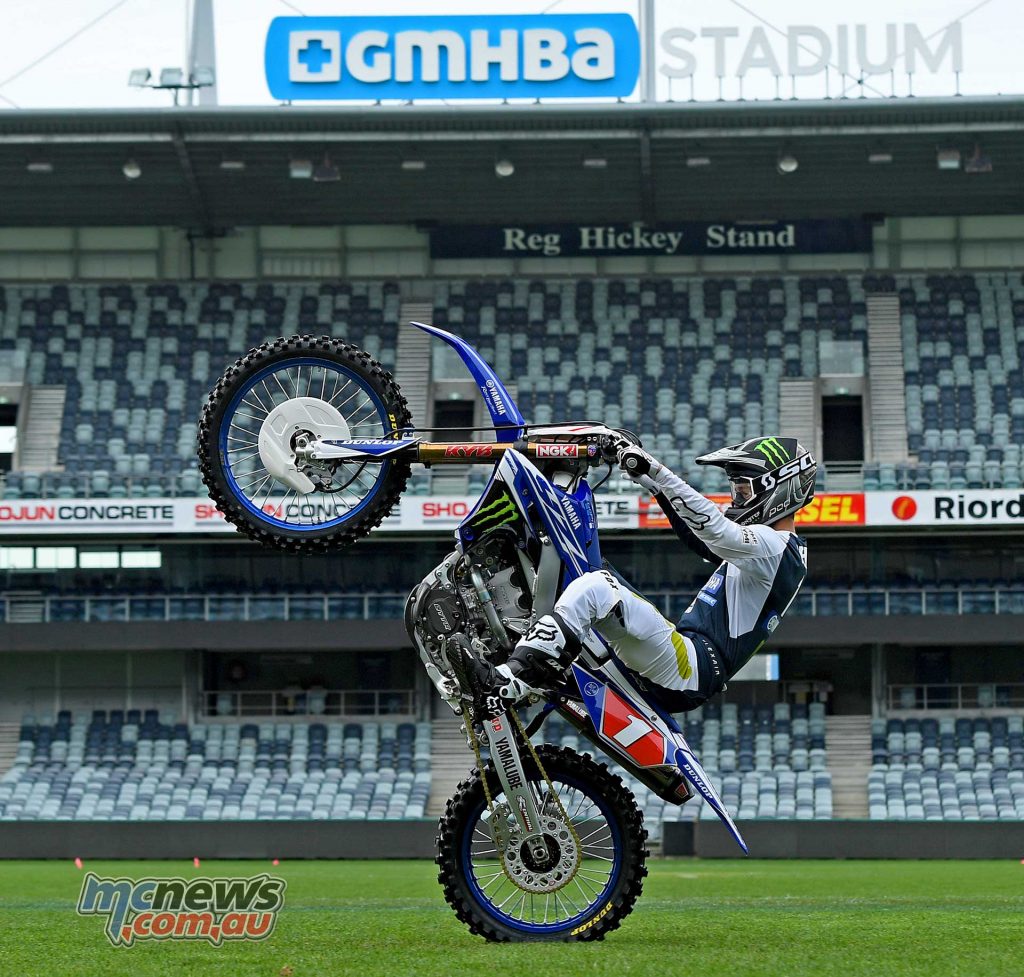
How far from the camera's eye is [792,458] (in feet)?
33.4

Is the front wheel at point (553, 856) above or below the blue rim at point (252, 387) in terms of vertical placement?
below

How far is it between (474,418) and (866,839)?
12858mm

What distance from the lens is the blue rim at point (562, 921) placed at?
966cm

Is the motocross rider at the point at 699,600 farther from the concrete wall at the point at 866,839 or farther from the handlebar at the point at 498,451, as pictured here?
the concrete wall at the point at 866,839

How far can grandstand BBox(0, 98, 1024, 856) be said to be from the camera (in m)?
31.9

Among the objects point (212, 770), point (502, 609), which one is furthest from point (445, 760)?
point (502, 609)

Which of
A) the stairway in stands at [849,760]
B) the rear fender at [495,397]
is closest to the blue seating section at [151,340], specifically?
the stairway in stands at [849,760]

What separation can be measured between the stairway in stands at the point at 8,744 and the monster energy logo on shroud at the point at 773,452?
2626 centimetres

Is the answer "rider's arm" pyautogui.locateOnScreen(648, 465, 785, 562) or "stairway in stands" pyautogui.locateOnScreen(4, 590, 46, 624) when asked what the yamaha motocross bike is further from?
"stairway in stands" pyautogui.locateOnScreen(4, 590, 46, 624)

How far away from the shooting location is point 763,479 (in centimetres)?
1009

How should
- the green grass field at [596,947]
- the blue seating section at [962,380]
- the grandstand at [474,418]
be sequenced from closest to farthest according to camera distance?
the green grass field at [596,947]
the grandstand at [474,418]
the blue seating section at [962,380]

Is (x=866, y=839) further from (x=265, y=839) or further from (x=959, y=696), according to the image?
(x=265, y=839)

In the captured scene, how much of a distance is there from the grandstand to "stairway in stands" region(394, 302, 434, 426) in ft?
0.34

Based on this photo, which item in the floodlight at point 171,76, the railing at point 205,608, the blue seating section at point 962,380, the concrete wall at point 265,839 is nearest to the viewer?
the concrete wall at point 265,839
